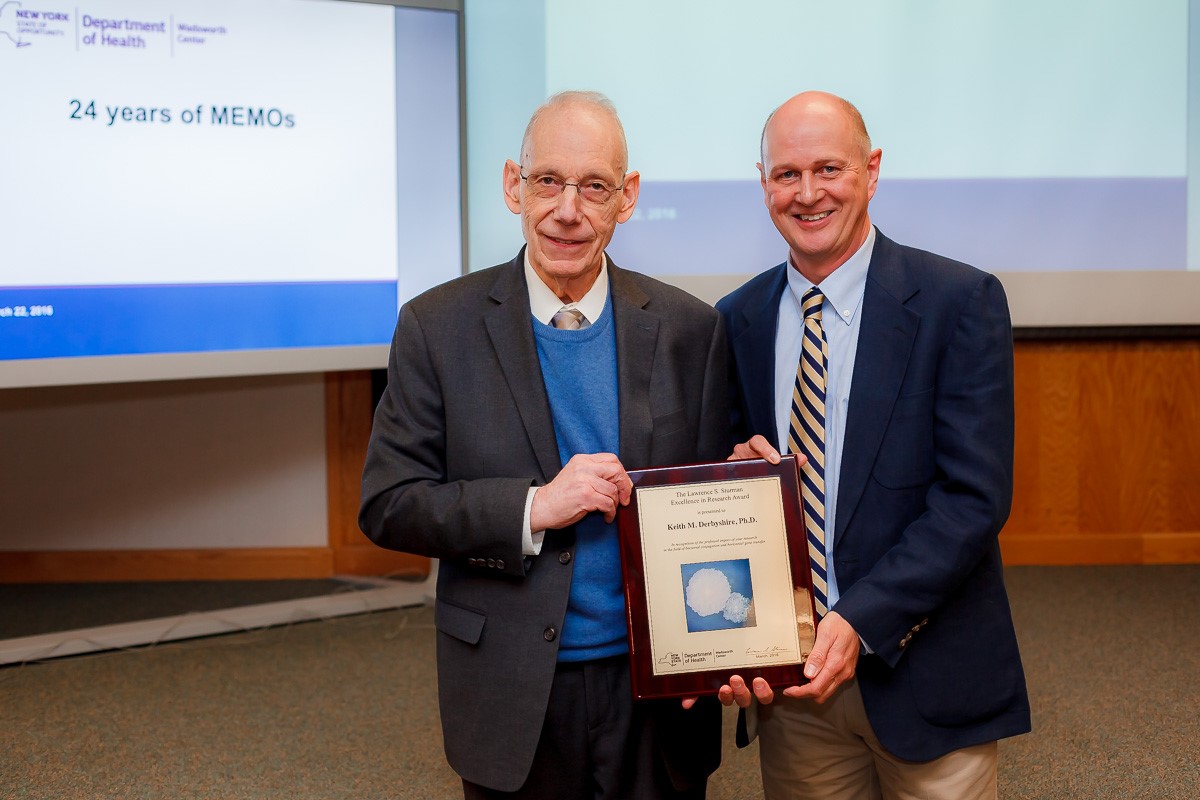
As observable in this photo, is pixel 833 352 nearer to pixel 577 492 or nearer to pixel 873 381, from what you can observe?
pixel 873 381

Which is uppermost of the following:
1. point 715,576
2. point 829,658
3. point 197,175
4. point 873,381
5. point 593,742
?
point 197,175

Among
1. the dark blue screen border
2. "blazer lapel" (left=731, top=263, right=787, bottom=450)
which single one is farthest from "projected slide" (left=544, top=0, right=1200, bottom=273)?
"blazer lapel" (left=731, top=263, right=787, bottom=450)

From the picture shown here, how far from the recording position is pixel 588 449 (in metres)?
1.50

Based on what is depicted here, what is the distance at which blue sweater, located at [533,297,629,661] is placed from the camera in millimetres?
1485

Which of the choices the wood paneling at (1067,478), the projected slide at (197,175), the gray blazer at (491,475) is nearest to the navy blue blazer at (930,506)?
the gray blazer at (491,475)

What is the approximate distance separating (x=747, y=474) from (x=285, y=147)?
263 cm

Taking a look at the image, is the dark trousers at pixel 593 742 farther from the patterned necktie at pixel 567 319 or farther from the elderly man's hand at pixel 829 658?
the patterned necktie at pixel 567 319

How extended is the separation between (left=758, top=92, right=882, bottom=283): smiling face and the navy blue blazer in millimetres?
94

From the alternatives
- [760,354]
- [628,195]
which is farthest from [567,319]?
[760,354]

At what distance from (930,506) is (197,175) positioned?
2788 mm

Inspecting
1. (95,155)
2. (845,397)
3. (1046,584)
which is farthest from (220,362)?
(1046,584)

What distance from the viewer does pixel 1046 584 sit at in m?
4.23

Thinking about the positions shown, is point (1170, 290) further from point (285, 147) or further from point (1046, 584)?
point (285, 147)

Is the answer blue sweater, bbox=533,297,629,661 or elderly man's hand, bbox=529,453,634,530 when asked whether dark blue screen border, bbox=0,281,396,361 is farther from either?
elderly man's hand, bbox=529,453,634,530
